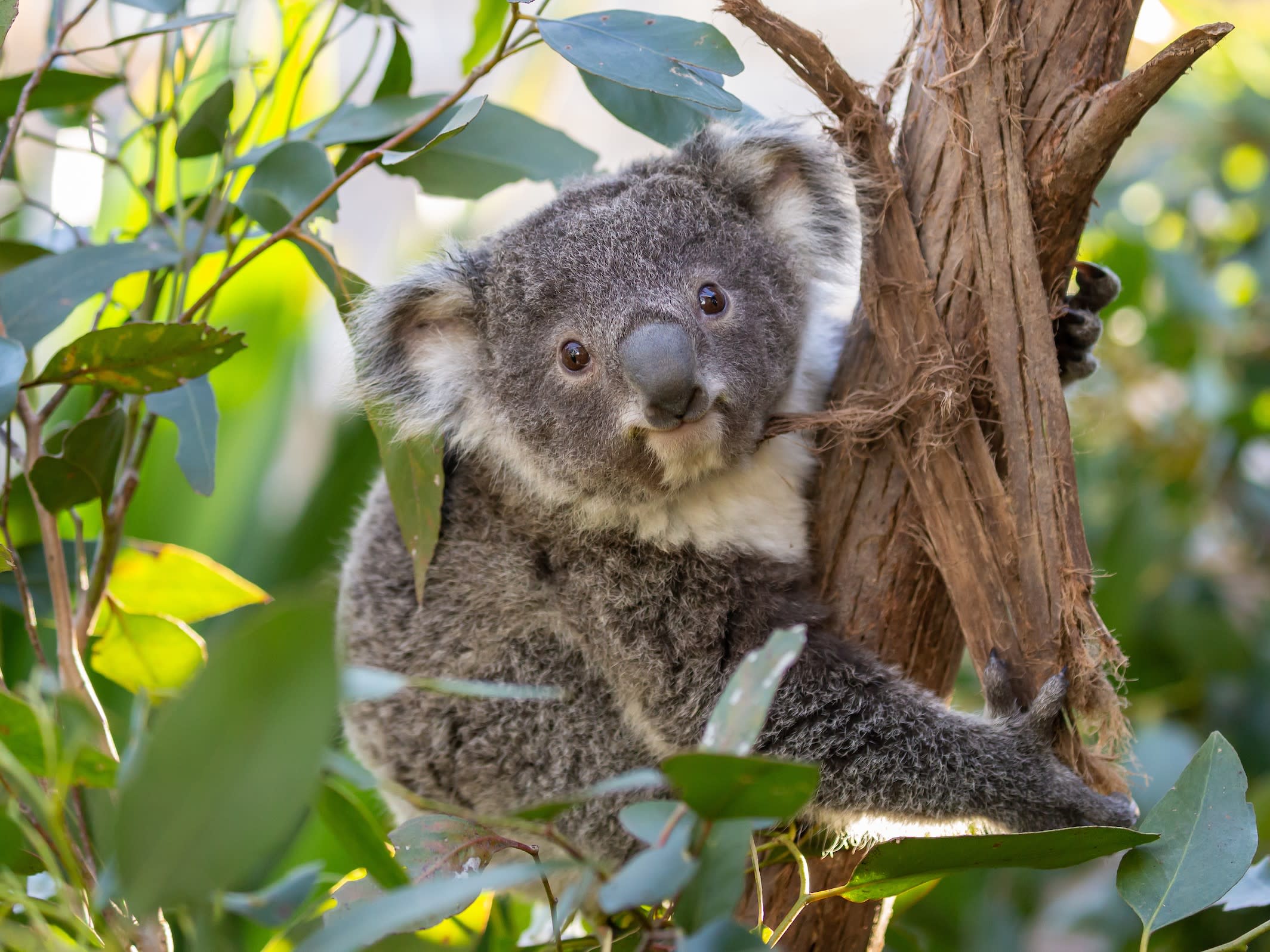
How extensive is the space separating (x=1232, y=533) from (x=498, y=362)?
317cm

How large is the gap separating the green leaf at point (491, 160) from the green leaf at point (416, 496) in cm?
43

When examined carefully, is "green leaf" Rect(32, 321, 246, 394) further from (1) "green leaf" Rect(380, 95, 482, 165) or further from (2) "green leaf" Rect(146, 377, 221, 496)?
(1) "green leaf" Rect(380, 95, 482, 165)

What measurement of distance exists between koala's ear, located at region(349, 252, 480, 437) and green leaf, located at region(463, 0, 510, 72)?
385 mm

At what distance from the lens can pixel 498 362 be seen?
6.95ft

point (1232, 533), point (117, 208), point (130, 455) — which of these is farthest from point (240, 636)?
point (1232, 533)

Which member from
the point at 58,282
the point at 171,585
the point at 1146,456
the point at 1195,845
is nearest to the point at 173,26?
the point at 58,282

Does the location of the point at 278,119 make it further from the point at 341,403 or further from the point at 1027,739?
the point at 1027,739

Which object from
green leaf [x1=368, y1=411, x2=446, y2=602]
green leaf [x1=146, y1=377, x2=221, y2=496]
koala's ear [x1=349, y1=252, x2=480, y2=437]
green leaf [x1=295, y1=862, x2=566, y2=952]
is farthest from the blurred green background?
green leaf [x1=295, y1=862, x2=566, y2=952]

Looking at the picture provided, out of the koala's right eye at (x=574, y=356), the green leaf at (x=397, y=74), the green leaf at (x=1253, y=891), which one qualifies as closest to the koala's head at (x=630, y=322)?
the koala's right eye at (x=574, y=356)

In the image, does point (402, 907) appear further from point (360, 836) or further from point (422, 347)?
point (422, 347)

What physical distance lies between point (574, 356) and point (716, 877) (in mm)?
1189

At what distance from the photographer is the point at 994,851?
124cm

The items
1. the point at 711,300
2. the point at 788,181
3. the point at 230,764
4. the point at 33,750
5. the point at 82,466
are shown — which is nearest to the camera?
the point at 230,764

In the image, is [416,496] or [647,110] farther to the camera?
[416,496]
